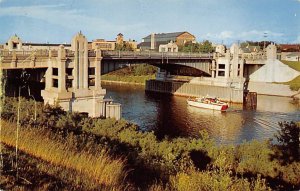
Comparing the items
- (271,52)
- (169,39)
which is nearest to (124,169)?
(271,52)

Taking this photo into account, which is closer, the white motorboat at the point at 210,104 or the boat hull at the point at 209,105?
the boat hull at the point at 209,105

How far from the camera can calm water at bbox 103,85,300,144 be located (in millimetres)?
41156

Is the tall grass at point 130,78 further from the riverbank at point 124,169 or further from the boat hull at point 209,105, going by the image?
the riverbank at point 124,169

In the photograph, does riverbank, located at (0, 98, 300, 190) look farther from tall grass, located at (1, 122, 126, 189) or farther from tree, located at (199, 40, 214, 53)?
tree, located at (199, 40, 214, 53)

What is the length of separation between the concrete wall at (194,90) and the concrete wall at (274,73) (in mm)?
12192

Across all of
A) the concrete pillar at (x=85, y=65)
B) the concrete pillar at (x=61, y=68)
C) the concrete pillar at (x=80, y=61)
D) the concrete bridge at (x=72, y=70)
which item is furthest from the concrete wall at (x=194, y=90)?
the concrete pillar at (x=61, y=68)

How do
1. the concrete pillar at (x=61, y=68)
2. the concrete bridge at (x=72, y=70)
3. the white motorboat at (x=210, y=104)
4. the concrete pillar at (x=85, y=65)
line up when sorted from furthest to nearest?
the white motorboat at (x=210, y=104) < the concrete pillar at (x=85, y=65) < the concrete pillar at (x=61, y=68) < the concrete bridge at (x=72, y=70)

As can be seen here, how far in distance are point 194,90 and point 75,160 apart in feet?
219

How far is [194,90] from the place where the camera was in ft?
249

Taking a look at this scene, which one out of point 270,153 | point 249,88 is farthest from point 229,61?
point 270,153

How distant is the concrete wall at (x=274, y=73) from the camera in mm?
76688

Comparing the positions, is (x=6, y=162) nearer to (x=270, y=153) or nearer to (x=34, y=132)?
(x=34, y=132)

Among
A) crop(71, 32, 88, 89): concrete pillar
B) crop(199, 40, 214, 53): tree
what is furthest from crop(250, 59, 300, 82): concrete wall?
crop(71, 32, 88, 89): concrete pillar

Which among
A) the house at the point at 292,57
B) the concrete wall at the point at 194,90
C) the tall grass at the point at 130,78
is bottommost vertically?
the concrete wall at the point at 194,90
